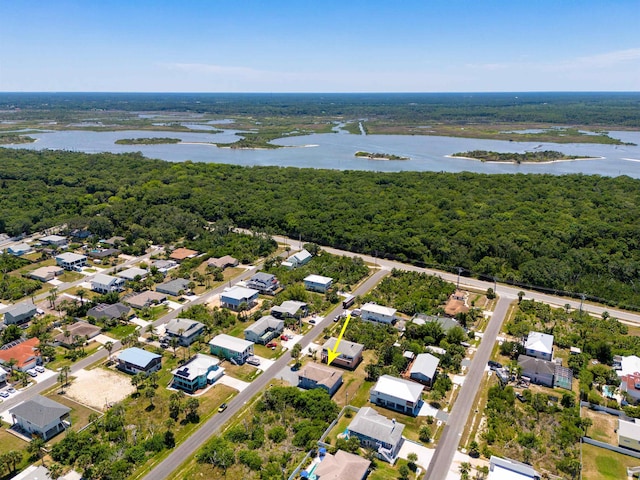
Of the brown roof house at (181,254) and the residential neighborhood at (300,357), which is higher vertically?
the brown roof house at (181,254)

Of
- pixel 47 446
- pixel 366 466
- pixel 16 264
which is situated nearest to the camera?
pixel 366 466

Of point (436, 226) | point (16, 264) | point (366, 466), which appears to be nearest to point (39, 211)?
point (16, 264)

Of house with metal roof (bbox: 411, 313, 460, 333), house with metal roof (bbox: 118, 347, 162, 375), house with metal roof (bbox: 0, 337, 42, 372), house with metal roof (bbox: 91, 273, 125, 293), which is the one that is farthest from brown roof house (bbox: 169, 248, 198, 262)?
house with metal roof (bbox: 411, 313, 460, 333)

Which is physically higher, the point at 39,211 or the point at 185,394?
the point at 39,211

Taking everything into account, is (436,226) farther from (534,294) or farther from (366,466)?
(366,466)

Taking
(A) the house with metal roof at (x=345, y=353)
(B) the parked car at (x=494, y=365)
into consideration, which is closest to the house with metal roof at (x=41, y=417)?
(A) the house with metal roof at (x=345, y=353)

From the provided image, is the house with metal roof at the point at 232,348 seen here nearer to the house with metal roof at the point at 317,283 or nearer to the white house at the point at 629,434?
the house with metal roof at the point at 317,283

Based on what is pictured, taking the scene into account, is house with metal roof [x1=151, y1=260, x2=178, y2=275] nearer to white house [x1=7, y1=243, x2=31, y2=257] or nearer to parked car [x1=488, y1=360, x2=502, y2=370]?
white house [x1=7, y1=243, x2=31, y2=257]
